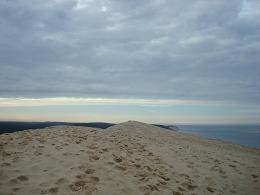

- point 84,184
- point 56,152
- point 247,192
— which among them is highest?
point 56,152

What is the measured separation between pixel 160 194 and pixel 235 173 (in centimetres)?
568

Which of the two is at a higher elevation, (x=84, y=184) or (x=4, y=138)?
(x=4, y=138)

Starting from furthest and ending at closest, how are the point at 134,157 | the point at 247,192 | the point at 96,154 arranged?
the point at 134,157
the point at 96,154
the point at 247,192

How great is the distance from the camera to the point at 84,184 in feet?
27.7

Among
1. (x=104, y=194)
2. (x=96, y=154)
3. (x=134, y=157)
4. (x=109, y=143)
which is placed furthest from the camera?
(x=109, y=143)

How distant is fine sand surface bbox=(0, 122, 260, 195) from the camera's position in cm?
838

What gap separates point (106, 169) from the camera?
32.8 feet

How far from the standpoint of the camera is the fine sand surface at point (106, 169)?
27.5ft

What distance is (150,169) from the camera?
36.3 ft

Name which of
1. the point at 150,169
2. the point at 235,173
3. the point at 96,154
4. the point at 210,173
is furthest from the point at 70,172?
the point at 235,173

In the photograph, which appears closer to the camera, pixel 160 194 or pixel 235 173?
pixel 160 194

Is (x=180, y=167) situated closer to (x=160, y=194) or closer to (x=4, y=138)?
(x=160, y=194)

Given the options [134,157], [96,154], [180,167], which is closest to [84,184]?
[96,154]

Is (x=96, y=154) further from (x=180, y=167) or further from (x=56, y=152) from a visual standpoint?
(x=180, y=167)
